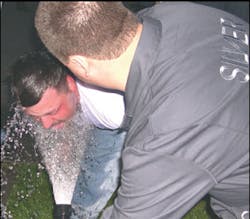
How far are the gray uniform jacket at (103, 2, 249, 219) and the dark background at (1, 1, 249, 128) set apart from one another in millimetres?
3004

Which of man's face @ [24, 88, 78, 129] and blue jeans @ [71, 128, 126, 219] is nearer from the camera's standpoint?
man's face @ [24, 88, 78, 129]

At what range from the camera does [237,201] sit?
204 cm

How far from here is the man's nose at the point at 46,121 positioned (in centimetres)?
253

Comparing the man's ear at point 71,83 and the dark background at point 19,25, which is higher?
the man's ear at point 71,83

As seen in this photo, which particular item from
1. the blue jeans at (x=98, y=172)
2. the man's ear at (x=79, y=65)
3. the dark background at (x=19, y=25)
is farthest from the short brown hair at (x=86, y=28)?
the dark background at (x=19, y=25)

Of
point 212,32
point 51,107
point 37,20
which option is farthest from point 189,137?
point 51,107

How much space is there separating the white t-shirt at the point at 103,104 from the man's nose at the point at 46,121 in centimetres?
18

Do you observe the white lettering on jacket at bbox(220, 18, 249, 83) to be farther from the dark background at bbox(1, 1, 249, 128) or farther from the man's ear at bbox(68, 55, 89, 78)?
the dark background at bbox(1, 1, 249, 128)

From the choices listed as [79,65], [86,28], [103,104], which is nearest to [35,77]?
[103,104]

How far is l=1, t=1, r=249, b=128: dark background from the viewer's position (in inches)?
218

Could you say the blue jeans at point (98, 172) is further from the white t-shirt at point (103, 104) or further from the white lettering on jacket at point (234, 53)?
the white lettering on jacket at point (234, 53)

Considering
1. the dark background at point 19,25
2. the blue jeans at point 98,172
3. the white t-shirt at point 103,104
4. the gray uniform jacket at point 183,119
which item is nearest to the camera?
the gray uniform jacket at point 183,119

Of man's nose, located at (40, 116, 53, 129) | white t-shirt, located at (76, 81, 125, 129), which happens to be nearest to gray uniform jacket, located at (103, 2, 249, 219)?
white t-shirt, located at (76, 81, 125, 129)

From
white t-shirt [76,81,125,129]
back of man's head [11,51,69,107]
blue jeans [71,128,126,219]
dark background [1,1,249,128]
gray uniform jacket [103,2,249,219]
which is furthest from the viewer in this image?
dark background [1,1,249,128]
